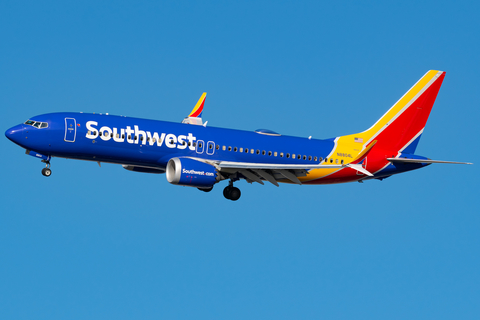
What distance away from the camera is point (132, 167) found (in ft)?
174

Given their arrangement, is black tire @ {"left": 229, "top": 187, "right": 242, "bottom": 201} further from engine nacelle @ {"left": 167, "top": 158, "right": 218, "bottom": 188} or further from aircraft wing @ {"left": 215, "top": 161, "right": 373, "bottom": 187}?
engine nacelle @ {"left": 167, "top": 158, "right": 218, "bottom": 188}

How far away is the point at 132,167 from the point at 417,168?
23612 mm

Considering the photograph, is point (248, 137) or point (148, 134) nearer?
point (148, 134)

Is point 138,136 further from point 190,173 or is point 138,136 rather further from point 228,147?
point 228,147

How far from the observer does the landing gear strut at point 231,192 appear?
52.8 metres

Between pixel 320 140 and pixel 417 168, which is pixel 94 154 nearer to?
pixel 320 140

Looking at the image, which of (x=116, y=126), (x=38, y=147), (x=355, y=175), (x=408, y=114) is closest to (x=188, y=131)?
(x=116, y=126)

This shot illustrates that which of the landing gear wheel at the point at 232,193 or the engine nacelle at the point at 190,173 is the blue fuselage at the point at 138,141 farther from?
the landing gear wheel at the point at 232,193

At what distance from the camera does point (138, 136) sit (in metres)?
48.3

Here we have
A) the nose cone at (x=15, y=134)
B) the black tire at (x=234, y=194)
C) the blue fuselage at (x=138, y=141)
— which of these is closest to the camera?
the nose cone at (x=15, y=134)

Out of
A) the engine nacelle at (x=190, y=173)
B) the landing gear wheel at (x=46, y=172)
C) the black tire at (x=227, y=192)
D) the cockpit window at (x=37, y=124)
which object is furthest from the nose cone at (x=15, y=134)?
the black tire at (x=227, y=192)

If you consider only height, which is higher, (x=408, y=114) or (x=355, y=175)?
(x=408, y=114)

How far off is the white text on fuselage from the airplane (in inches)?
2.8

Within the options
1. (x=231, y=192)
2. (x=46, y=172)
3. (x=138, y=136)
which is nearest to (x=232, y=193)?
(x=231, y=192)
